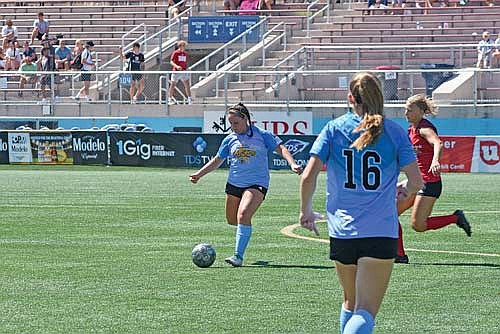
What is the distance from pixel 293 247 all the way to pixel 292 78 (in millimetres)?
19333

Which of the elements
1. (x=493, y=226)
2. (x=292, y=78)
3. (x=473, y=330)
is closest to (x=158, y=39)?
(x=292, y=78)

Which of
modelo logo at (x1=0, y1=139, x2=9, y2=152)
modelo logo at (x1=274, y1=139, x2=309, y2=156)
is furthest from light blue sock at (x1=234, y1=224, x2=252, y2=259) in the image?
modelo logo at (x1=0, y1=139, x2=9, y2=152)

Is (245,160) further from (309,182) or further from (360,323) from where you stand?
(360,323)

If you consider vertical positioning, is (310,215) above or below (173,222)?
above

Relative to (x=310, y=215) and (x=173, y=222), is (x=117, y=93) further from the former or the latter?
(x=310, y=215)

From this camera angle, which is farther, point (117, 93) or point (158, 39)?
point (158, 39)

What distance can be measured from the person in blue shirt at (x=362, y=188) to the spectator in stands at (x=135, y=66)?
2794cm

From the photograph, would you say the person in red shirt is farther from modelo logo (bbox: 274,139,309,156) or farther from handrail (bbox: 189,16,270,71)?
modelo logo (bbox: 274,139,309,156)

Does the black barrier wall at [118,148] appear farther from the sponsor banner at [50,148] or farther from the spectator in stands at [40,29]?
the spectator in stands at [40,29]

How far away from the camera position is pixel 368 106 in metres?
7.64

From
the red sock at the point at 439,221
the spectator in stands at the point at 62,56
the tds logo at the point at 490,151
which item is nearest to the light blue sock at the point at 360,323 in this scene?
the red sock at the point at 439,221

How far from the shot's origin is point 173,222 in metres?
18.4

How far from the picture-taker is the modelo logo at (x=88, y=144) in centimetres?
3250

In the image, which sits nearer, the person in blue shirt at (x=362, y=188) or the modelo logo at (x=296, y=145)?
the person in blue shirt at (x=362, y=188)
